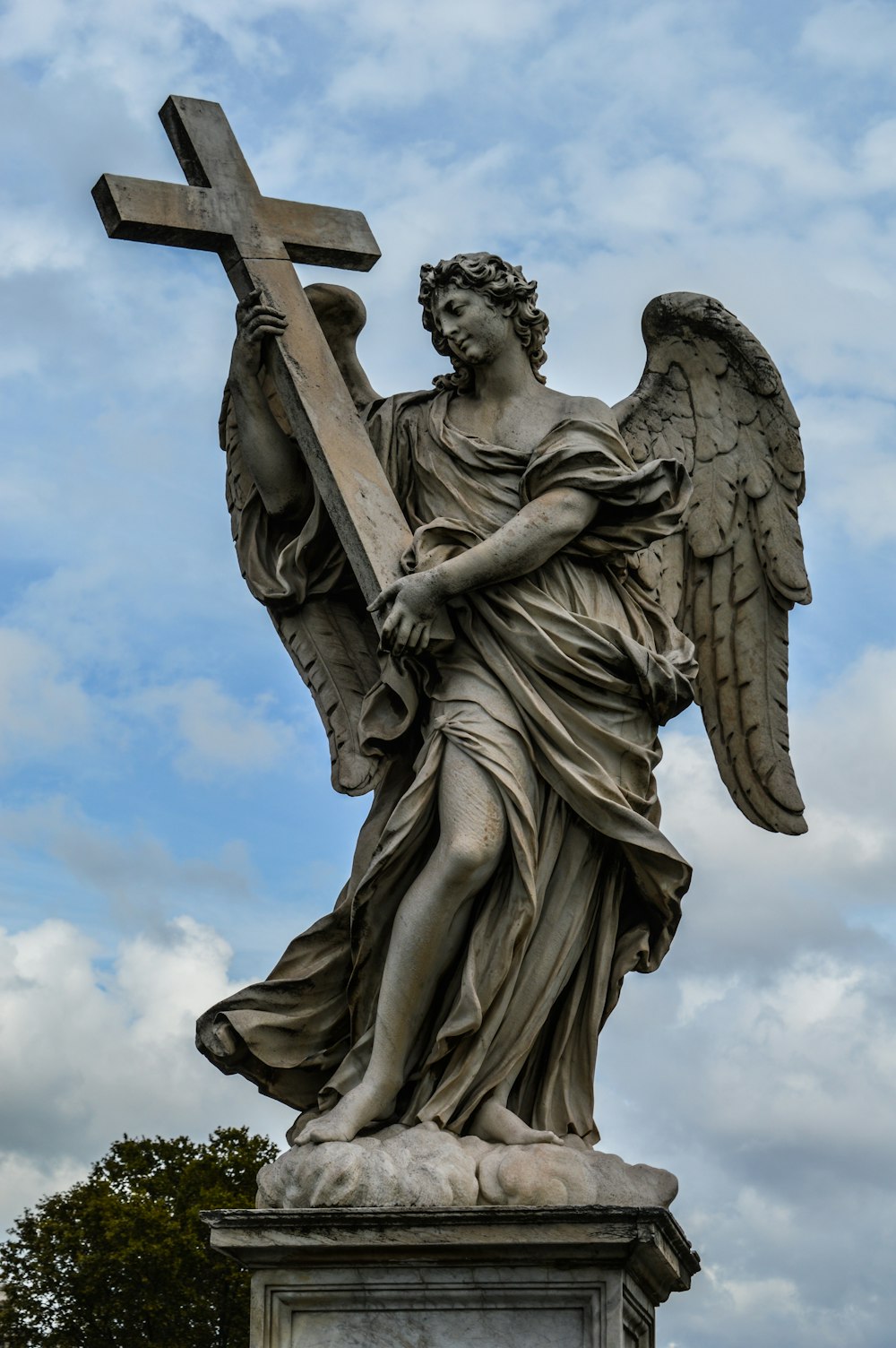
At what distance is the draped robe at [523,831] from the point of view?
7.05m

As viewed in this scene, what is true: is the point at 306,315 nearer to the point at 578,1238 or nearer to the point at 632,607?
the point at 632,607

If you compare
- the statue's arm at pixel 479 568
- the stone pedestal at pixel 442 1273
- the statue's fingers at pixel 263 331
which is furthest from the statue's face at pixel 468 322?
the stone pedestal at pixel 442 1273

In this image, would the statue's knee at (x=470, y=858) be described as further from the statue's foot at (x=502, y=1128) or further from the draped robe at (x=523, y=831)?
the statue's foot at (x=502, y=1128)

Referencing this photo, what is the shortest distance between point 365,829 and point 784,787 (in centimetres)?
180

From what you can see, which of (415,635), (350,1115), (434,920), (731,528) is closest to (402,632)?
(415,635)

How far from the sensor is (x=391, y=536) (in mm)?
7594

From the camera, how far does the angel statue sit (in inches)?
276

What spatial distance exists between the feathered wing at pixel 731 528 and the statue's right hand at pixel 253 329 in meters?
1.51

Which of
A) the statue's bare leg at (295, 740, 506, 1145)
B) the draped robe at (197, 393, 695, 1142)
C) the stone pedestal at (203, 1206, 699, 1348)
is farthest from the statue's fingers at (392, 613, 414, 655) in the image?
the stone pedestal at (203, 1206, 699, 1348)

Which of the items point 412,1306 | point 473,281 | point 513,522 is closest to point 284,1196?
point 412,1306

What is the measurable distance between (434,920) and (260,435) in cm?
202

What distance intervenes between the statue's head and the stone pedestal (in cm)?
300

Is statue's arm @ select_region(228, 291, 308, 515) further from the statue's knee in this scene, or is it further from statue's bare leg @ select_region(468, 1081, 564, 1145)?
statue's bare leg @ select_region(468, 1081, 564, 1145)

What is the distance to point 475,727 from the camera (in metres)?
7.11
